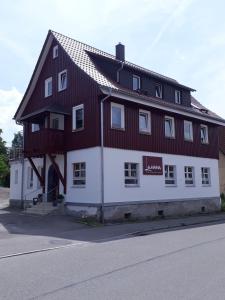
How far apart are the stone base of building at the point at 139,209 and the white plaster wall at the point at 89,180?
35 cm

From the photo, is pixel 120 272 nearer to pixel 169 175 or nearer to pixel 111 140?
pixel 111 140

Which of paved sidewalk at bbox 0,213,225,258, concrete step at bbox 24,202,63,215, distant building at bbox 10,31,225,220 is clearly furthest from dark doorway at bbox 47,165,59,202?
paved sidewalk at bbox 0,213,225,258

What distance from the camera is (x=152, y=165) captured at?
70.0ft

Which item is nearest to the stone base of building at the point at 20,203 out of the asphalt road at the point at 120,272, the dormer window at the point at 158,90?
the dormer window at the point at 158,90

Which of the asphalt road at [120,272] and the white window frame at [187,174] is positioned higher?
the white window frame at [187,174]

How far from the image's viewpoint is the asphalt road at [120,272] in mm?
5973

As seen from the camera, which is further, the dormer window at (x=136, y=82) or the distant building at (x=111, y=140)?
the dormer window at (x=136, y=82)

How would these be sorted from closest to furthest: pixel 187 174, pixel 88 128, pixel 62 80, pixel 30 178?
pixel 88 128
pixel 62 80
pixel 187 174
pixel 30 178

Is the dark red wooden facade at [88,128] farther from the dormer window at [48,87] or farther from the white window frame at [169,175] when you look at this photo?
the white window frame at [169,175]

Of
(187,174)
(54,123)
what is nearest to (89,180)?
(54,123)

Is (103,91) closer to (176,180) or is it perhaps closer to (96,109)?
(96,109)

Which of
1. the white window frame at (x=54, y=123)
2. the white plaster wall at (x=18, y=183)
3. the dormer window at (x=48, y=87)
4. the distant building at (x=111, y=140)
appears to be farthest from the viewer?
the white plaster wall at (x=18, y=183)

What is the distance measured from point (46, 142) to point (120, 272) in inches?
531

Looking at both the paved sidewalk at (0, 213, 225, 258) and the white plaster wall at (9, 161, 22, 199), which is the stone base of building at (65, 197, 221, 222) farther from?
the white plaster wall at (9, 161, 22, 199)
